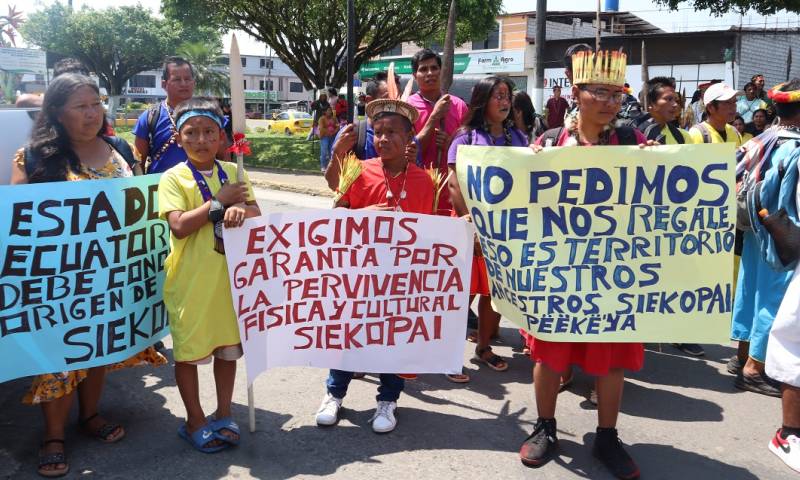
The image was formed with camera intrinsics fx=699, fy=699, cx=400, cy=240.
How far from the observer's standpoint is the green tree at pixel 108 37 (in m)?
39.1

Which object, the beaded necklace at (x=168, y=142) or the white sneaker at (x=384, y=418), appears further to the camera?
the beaded necklace at (x=168, y=142)

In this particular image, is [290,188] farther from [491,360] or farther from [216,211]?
[216,211]

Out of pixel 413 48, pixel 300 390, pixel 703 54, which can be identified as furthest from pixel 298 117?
pixel 300 390

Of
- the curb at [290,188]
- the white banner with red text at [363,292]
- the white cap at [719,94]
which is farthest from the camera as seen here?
the curb at [290,188]

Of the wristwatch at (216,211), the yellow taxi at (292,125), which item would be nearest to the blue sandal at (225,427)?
the wristwatch at (216,211)

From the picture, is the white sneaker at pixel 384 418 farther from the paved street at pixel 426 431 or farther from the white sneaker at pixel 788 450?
the white sneaker at pixel 788 450

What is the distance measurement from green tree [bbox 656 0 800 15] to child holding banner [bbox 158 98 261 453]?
1671 cm

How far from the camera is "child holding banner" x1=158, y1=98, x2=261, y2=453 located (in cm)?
325

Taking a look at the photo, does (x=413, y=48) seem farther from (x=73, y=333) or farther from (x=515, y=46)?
(x=73, y=333)

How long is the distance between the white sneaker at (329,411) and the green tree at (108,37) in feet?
124

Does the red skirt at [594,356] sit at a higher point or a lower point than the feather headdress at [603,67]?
lower

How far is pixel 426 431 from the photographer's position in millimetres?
3719

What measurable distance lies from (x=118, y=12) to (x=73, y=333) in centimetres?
4262

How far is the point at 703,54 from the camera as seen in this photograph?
26.2m
